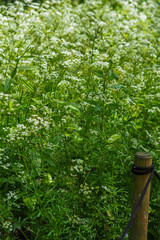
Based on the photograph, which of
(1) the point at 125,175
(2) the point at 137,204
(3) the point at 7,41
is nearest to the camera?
(2) the point at 137,204

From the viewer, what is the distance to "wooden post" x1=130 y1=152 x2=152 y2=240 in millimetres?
2574

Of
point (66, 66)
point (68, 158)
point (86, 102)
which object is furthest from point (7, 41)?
point (68, 158)

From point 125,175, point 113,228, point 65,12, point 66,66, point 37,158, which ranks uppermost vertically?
point 65,12

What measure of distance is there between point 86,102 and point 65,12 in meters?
3.59

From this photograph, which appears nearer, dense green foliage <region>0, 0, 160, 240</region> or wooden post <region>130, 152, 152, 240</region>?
wooden post <region>130, 152, 152, 240</region>

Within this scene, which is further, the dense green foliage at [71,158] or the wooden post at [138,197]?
the dense green foliage at [71,158]

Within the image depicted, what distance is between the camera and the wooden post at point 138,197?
257 cm

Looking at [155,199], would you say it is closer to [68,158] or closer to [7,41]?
[68,158]

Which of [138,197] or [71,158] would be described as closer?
[138,197]

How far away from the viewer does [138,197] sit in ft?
8.70

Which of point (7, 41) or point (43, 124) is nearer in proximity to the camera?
point (43, 124)

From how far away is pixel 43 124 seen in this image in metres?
2.69

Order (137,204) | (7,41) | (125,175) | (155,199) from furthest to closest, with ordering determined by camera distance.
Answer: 1. (7,41)
2. (125,175)
3. (155,199)
4. (137,204)

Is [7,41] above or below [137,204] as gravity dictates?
above
